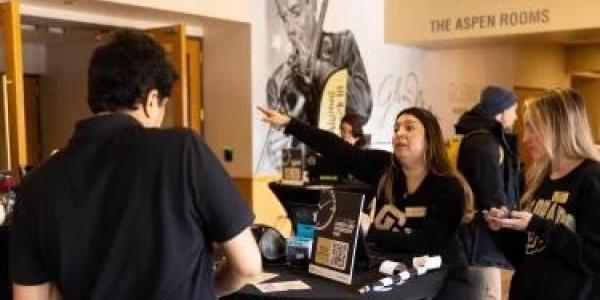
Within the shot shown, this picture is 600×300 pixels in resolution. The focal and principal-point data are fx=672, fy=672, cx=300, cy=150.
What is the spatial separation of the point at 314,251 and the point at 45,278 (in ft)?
3.04

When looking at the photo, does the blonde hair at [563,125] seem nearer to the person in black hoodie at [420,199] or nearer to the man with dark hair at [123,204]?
the person in black hoodie at [420,199]

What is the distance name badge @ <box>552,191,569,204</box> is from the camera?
6.61 feet

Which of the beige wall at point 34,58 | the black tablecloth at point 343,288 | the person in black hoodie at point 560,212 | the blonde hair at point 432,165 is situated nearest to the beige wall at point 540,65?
the beige wall at point 34,58

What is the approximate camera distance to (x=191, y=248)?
133 centimetres

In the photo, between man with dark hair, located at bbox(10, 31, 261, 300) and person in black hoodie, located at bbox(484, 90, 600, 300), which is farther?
person in black hoodie, located at bbox(484, 90, 600, 300)

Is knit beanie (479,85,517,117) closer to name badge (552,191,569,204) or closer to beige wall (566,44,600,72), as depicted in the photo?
name badge (552,191,569,204)

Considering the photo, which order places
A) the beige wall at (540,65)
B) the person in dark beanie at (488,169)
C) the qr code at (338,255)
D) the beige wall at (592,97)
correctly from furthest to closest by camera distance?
the beige wall at (592,97), the beige wall at (540,65), the person in dark beanie at (488,169), the qr code at (338,255)

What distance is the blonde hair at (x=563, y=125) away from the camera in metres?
2.02

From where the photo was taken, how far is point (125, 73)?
1317 millimetres

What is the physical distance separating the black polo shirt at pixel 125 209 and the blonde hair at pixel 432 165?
1.24 metres

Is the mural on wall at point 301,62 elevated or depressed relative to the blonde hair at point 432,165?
elevated
